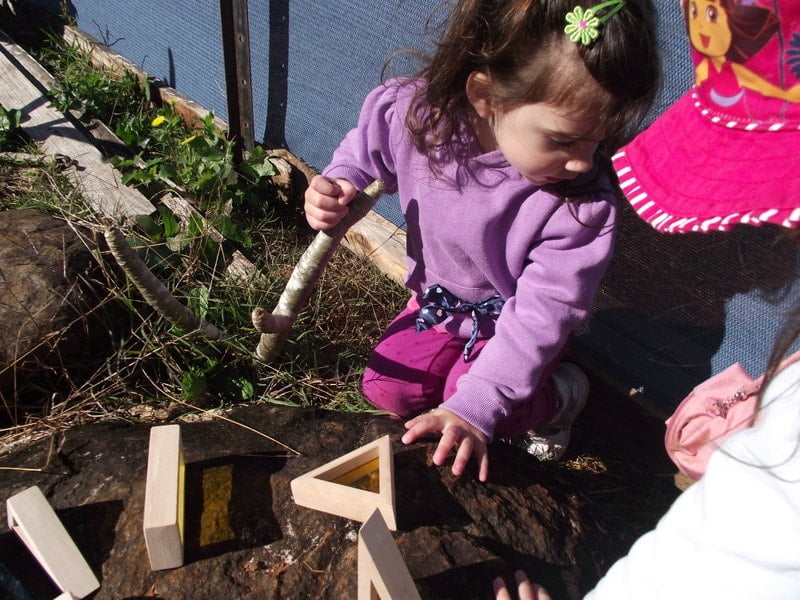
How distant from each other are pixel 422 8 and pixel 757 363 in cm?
147

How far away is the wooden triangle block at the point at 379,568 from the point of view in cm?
125

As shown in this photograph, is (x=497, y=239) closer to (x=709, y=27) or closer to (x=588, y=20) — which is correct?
(x=588, y=20)

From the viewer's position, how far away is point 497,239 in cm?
198

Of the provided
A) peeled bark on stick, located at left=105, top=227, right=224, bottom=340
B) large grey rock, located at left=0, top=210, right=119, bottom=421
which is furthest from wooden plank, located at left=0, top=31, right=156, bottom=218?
peeled bark on stick, located at left=105, top=227, right=224, bottom=340

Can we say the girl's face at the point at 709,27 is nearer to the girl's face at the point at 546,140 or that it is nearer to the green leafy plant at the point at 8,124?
the girl's face at the point at 546,140

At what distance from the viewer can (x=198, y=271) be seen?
8.40 ft

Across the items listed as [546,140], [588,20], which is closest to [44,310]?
[546,140]

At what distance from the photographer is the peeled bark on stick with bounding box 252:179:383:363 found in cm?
194

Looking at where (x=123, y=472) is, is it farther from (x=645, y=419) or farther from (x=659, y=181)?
(x=645, y=419)

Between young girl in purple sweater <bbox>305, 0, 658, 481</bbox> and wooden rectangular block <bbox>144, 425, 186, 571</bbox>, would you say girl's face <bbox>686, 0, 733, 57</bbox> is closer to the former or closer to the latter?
young girl in purple sweater <bbox>305, 0, 658, 481</bbox>

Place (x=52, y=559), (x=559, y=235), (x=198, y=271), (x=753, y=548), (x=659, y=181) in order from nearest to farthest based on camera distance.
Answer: (x=753, y=548)
(x=659, y=181)
(x=52, y=559)
(x=559, y=235)
(x=198, y=271)

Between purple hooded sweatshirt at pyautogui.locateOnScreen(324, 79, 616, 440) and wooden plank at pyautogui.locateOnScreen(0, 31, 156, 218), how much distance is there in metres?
1.09

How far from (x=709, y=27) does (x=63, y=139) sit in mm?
2917

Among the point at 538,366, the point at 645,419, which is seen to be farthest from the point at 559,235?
the point at 645,419
